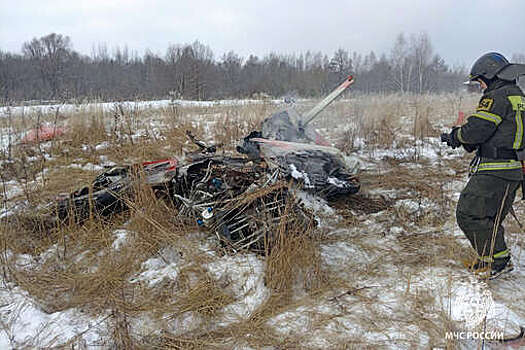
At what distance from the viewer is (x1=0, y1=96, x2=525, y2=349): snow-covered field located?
2.02 m

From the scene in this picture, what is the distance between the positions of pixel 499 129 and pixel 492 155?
213 mm

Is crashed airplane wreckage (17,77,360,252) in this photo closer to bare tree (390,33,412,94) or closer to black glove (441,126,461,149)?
black glove (441,126,461,149)

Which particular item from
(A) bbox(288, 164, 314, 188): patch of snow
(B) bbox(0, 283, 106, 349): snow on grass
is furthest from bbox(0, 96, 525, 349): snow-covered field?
(A) bbox(288, 164, 314, 188): patch of snow

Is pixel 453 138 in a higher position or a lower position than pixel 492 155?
higher

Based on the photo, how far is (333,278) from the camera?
265 cm

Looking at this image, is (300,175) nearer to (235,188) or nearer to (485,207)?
(235,188)

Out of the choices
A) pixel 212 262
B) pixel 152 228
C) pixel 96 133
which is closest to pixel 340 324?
pixel 212 262

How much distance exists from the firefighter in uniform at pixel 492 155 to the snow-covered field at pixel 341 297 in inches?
13.0

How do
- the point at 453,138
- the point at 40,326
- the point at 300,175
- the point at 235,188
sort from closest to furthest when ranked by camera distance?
the point at 40,326, the point at 453,138, the point at 235,188, the point at 300,175

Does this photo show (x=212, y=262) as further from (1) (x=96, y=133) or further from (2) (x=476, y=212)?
(1) (x=96, y=133)

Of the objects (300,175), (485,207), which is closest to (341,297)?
(485,207)

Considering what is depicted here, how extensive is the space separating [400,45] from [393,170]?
28.8 meters

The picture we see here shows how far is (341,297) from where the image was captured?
2422mm

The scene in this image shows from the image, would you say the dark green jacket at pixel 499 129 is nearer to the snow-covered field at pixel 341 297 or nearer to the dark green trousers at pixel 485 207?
the dark green trousers at pixel 485 207
